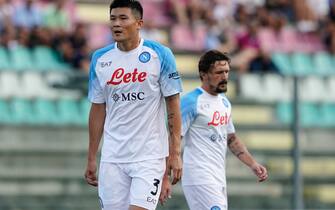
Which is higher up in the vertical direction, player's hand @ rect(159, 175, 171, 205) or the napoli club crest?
the napoli club crest

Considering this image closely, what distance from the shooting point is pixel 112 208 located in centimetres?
823

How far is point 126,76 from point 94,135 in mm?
576

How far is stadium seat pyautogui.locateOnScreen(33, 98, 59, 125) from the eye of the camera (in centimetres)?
1491

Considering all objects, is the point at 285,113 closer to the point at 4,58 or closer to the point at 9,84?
the point at 9,84

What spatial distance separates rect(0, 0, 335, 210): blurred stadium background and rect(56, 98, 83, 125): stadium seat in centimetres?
2

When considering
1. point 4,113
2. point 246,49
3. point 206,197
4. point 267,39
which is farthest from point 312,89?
point 206,197

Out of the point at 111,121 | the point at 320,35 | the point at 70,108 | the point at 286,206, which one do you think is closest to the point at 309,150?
the point at 286,206

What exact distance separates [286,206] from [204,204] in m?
5.42

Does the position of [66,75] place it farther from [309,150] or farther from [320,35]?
[320,35]

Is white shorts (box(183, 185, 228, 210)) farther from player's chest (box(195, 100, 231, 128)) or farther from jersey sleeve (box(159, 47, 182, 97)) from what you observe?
jersey sleeve (box(159, 47, 182, 97))

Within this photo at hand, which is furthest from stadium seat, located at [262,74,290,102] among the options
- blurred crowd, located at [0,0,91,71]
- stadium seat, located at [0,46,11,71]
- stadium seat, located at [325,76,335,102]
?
stadium seat, located at [0,46,11,71]

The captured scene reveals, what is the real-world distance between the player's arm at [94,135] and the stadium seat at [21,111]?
6.43m

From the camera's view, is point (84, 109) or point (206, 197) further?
point (84, 109)

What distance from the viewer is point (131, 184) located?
Answer: 8219 millimetres
